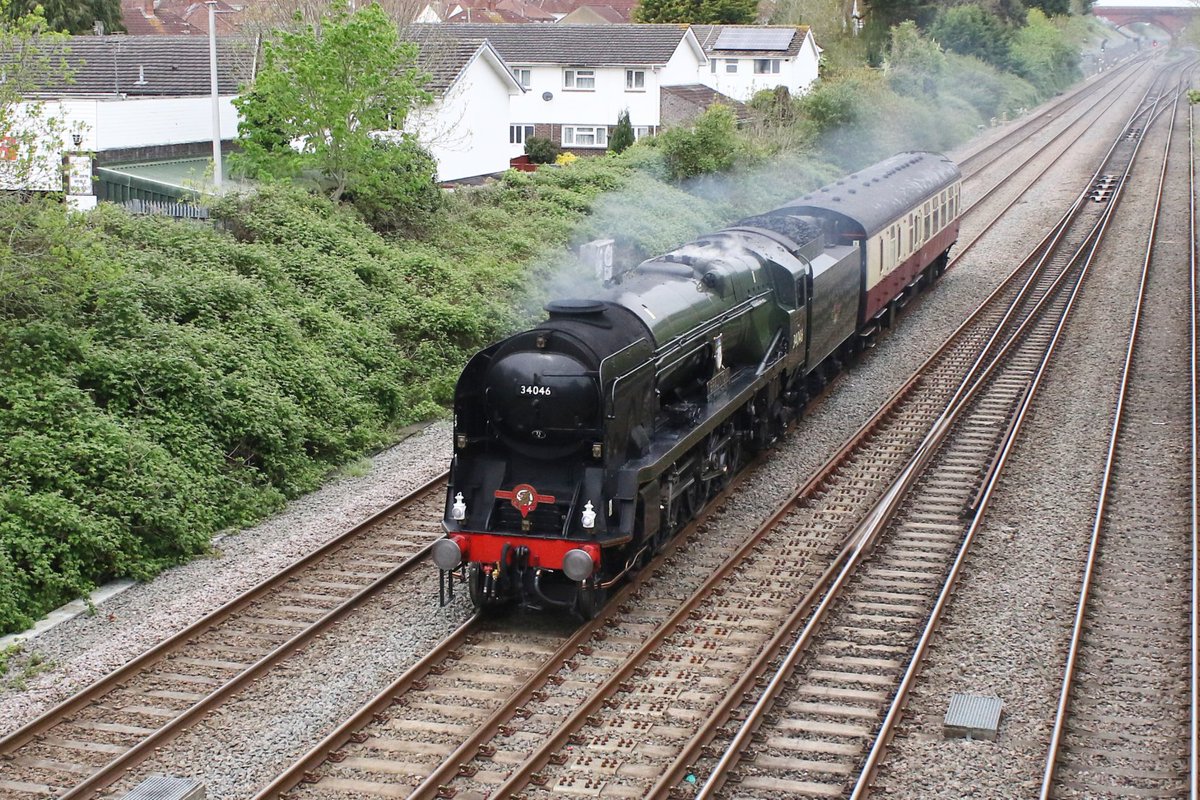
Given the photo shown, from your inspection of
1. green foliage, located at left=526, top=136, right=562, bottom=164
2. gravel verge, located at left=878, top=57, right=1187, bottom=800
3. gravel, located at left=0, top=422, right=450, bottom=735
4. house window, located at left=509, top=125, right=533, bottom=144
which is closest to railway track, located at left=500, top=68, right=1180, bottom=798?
gravel verge, located at left=878, top=57, right=1187, bottom=800

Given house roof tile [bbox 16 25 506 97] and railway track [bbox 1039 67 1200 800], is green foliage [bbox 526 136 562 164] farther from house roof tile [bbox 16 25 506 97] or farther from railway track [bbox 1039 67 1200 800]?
railway track [bbox 1039 67 1200 800]

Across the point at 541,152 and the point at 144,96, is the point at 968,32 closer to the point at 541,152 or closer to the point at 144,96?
the point at 541,152

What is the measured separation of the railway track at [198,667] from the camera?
A: 30.9 feet

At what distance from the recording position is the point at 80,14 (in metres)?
44.8

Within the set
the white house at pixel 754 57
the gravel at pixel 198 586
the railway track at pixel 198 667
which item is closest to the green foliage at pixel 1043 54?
the white house at pixel 754 57

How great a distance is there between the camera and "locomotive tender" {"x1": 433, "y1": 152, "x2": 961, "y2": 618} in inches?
460

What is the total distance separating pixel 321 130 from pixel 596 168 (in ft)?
32.3

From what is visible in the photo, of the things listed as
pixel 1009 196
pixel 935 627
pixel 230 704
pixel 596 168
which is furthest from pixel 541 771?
pixel 1009 196

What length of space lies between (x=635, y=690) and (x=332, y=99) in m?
14.9

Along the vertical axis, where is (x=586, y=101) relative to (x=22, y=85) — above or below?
above

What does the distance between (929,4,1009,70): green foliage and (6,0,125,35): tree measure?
136 feet

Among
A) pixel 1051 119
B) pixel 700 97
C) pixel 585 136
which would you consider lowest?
pixel 585 136

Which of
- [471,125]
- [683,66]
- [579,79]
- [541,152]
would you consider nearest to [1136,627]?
[471,125]

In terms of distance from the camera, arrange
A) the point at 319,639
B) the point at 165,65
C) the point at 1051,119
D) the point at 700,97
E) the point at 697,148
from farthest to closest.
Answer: the point at 1051,119, the point at 700,97, the point at 697,148, the point at 165,65, the point at 319,639
